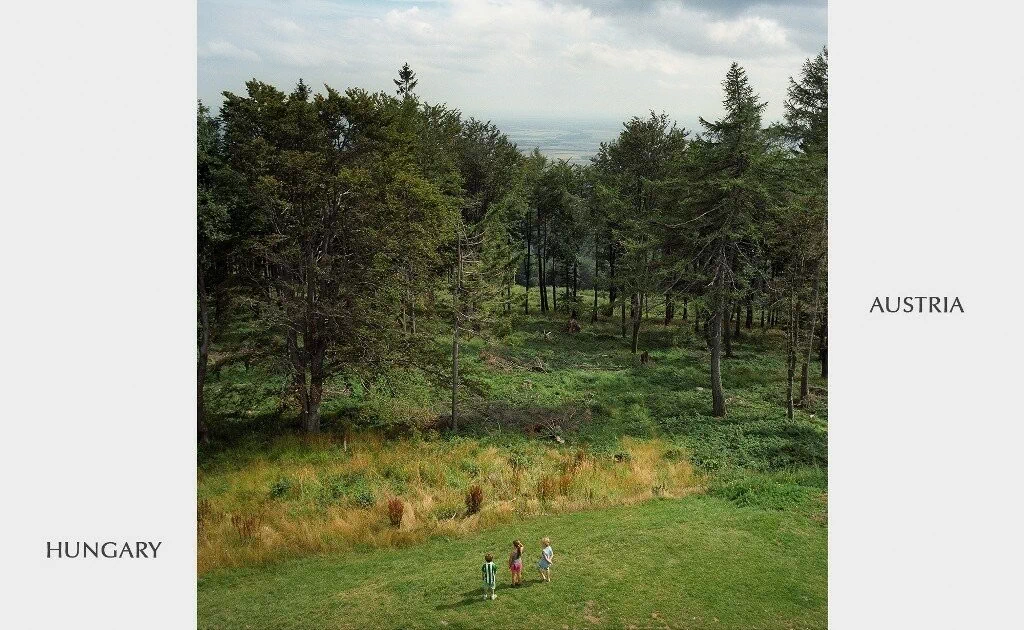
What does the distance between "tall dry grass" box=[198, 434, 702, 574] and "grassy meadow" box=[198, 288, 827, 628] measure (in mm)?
58


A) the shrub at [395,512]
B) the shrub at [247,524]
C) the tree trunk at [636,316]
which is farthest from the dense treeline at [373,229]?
the tree trunk at [636,316]

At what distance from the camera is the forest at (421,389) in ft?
45.5

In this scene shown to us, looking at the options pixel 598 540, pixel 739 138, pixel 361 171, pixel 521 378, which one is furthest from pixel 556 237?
pixel 598 540

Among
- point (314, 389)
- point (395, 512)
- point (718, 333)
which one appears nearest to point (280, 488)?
point (395, 512)

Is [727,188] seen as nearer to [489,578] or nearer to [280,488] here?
[489,578]

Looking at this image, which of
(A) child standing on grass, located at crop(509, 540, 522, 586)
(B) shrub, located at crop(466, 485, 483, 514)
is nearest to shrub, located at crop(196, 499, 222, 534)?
(B) shrub, located at crop(466, 485, 483, 514)

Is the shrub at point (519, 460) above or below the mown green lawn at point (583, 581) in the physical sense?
above

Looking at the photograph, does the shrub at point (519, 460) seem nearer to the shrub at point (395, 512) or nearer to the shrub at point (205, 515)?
the shrub at point (395, 512)

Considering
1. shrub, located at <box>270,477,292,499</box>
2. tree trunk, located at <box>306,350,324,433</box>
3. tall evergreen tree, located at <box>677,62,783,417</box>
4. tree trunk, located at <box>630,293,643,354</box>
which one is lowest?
shrub, located at <box>270,477,292,499</box>

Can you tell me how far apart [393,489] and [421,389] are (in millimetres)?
7434

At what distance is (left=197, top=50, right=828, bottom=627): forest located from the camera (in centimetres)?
1387

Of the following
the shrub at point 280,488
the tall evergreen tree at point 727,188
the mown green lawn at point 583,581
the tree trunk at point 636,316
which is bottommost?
the mown green lawn at point 583,581

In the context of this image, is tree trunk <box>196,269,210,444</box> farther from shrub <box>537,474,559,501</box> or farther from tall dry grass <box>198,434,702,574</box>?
shrub <box>537,474,559,501</box>

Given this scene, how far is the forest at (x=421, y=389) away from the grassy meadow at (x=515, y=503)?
91mm
